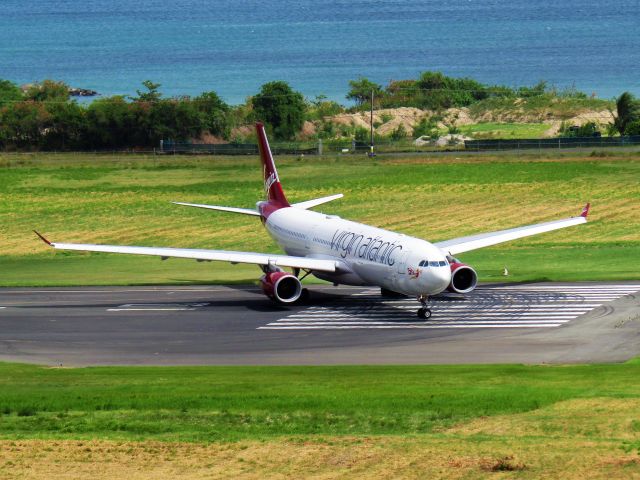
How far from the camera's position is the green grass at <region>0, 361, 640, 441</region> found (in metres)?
31.1

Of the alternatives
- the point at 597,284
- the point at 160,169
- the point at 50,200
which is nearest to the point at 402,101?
the point at 160,169

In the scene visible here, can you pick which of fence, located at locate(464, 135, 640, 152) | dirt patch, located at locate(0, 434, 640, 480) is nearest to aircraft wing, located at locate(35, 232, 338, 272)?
dirt patch, located at locate(0, 434, 640, 480)

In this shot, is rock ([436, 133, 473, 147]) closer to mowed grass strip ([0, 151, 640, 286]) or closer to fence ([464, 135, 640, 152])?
fence ([464, 135, 640, 152])

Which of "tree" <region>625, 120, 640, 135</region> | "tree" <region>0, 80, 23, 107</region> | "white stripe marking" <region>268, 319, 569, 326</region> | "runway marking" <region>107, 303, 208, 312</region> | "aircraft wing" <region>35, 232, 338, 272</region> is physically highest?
"tree" <region>0, 80, 23, 107</region>

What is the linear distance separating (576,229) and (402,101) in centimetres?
11457

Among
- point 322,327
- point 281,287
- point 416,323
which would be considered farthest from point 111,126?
point 416,323

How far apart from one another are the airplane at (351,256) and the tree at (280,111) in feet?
326

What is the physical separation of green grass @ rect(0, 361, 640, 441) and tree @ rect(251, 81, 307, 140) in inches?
4913

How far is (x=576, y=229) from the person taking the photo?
276 feet

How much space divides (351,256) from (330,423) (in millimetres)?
25082

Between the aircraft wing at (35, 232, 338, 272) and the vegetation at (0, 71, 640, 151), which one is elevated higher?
the vegetation at (0, 71, 640, 151)

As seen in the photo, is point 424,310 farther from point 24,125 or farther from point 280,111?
point 280,111

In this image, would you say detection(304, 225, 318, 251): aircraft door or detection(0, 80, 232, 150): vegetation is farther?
detection(0, 80, 232, 150): vegetation

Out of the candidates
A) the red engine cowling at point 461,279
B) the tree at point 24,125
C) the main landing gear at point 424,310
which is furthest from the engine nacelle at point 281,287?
the tree at point 24,125
